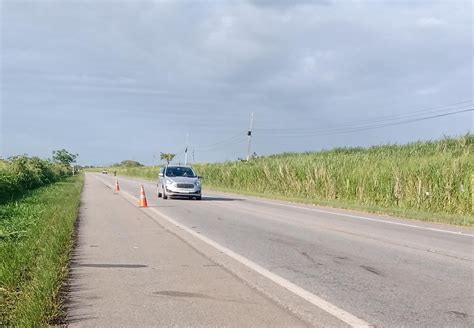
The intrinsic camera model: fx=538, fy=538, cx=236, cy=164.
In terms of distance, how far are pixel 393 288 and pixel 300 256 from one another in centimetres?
265

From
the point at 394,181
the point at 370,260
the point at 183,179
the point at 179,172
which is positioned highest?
the point at 394,181

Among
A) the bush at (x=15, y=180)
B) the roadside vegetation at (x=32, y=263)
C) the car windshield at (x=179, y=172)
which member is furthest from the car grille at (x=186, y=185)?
the roadside vegetation at (x=32, y=263)

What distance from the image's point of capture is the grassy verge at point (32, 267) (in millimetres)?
5562

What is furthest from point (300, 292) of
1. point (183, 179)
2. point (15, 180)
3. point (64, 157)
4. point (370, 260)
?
point (64, 157)

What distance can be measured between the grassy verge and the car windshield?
526 inches

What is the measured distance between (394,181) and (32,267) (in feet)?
62.9

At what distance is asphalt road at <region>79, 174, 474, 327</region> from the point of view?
20.1 ft

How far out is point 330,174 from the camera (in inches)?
1187

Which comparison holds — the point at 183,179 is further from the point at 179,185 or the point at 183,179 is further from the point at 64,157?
the point at 64,157

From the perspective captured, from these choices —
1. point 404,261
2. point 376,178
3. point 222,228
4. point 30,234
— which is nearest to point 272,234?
point 222,228

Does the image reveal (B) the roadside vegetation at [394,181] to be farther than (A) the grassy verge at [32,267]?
Yes

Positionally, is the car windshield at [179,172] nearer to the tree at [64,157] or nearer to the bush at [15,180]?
the bush at [15,180]

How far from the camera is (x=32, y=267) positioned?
7.89 meters

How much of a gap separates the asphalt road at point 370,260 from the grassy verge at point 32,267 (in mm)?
3108
